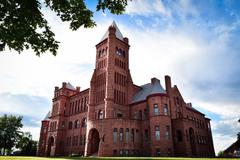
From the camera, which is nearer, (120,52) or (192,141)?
(192,141)

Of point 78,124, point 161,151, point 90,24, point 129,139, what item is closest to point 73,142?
point 78,124

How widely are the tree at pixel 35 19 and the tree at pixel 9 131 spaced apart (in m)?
66.7

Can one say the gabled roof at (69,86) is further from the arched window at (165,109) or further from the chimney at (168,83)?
the arched window at (165,109)

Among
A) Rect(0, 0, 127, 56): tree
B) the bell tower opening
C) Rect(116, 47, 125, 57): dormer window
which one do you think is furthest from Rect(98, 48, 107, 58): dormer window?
Rect(0, 0, 127, 56): tree

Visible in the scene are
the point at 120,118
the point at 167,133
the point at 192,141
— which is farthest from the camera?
the point at 192,141

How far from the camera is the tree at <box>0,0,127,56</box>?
938 centimetres

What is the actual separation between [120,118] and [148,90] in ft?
39.1

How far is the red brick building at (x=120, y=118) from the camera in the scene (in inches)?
1487

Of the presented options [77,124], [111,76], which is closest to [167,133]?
[111,76]

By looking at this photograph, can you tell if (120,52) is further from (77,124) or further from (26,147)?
(26,147)

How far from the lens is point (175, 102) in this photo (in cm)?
4478

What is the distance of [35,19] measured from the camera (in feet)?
32.9

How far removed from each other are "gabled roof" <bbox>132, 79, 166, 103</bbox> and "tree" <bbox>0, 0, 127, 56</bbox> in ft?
110

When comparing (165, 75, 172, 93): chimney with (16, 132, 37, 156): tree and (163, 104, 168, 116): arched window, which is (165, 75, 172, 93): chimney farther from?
(16, 132, 37, 156): tree
